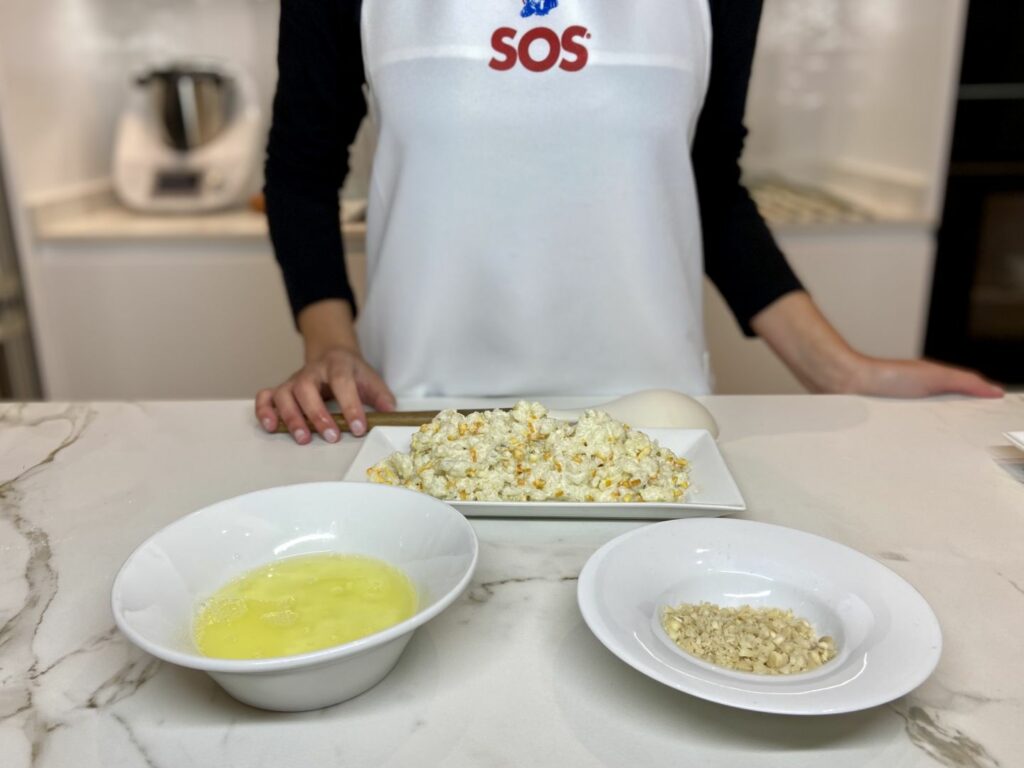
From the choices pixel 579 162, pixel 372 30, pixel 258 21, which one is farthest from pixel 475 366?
pixel 258 21

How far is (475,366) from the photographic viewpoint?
1132 millimetres

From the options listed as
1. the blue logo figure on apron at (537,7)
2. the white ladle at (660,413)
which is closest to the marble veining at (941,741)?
the white ladle at (660,413)

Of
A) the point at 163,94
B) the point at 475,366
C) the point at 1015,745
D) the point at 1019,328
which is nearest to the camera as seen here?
the point at 1015,745

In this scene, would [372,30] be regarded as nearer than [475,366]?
Yes

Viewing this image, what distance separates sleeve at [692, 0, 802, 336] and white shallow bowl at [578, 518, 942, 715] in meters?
0.57

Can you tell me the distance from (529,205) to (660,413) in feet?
1.13

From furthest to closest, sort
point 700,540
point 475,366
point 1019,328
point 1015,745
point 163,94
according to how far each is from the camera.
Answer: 1. point 1019,328
2. point 163,94
3. point 475,366
4. point 700,540
5. point 1015,745

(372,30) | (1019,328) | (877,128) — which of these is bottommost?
(1019,328)

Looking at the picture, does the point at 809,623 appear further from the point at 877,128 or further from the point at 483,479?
the point at 877,128

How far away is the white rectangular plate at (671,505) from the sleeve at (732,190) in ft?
1.34

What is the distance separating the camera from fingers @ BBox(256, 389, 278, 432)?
35.1 inches

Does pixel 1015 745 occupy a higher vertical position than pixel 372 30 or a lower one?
lower

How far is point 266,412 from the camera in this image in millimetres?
899

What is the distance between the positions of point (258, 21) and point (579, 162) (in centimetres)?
174
